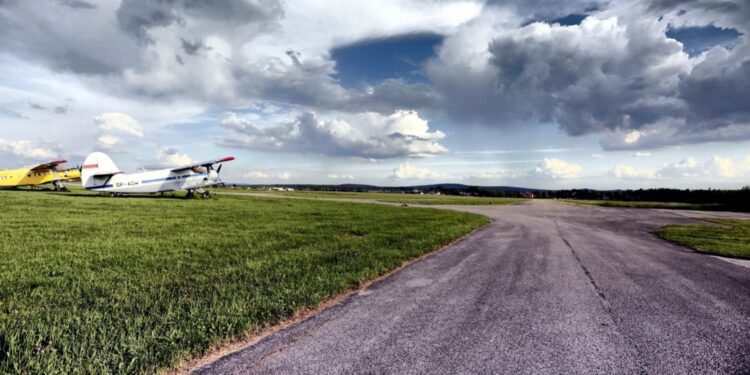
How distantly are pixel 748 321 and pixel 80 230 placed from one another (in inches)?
811

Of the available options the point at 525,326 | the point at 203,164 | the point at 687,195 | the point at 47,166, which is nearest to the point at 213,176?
the point at 203,164

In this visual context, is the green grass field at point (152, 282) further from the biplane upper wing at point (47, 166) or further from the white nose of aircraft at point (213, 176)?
the biplane upper wing at point (47, 166)

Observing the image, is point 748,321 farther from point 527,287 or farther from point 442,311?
point 442,311

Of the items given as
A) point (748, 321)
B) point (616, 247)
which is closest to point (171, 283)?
point (748, 321)

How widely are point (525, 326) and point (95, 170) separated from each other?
4384cm

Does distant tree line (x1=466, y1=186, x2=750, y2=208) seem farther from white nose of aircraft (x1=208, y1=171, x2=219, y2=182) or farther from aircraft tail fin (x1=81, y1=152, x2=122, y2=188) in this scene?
aircraft tail fin (x1=81, y1=152, x2=122, y2=188)

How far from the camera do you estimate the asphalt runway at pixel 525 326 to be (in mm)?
4301

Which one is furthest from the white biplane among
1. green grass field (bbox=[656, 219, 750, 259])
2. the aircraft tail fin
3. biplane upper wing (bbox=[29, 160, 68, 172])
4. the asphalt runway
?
green grass field (bbox=[656, 219, 750, 259])

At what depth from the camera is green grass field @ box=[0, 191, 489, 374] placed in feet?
14.5

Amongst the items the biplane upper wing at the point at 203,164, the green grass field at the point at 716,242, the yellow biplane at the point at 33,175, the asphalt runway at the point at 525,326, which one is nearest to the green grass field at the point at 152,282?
the asphalt runway at the point at 525,326

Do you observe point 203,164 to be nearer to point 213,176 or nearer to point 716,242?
point 213,176

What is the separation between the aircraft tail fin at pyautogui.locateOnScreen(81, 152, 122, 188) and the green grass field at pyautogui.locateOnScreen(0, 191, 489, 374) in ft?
72.2

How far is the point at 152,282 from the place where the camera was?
24.8ft

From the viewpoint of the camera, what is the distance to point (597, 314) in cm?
616
